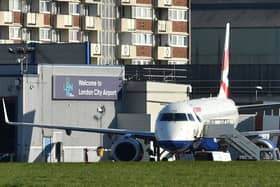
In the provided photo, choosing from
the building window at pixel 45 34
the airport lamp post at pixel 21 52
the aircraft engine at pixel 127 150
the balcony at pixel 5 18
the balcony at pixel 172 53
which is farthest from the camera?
the balcony at pixel 172 53

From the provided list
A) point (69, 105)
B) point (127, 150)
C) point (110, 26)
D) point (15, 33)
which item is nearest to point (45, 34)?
point (15, 33)

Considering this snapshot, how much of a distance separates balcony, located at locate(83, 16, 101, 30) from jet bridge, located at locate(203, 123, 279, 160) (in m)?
69.6

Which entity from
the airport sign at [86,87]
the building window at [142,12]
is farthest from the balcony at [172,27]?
the airport sign at [86,87]

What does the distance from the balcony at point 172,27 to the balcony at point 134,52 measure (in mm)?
2498

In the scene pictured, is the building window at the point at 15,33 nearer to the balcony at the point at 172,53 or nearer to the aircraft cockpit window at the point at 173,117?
the balcony at the point at 172,53

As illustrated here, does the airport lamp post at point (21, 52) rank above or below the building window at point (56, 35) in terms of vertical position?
below

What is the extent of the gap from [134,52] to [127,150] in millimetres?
74935

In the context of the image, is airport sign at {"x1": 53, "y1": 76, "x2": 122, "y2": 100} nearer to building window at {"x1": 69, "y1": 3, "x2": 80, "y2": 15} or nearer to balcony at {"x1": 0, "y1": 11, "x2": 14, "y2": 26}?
balcony at {"x1": 0, "y1": 11, "x2": 14, "y2": 26}

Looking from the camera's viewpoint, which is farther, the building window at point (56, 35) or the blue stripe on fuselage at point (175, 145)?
the building window at point (56, 35)

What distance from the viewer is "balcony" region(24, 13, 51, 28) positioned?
150 m

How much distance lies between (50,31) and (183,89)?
47355 mm

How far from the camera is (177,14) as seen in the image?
167 meters

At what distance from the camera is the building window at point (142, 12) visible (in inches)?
6416

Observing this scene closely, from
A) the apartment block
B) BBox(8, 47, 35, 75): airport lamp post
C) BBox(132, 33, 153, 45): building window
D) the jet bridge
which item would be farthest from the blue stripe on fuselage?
BBox(132, 33, 153, 45): building window
